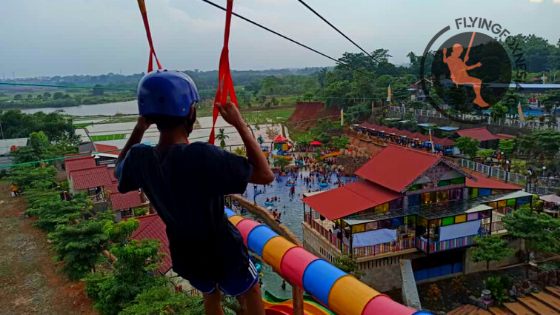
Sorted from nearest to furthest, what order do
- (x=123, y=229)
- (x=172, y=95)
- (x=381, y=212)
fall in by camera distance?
(x=172, y=95)
(x=123, y=229)
(x=381, y=212)

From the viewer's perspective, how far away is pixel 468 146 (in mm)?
22734

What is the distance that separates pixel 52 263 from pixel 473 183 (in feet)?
40.2

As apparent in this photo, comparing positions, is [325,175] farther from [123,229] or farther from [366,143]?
[123,229]

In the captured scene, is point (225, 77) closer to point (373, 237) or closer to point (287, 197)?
point (373, 237)

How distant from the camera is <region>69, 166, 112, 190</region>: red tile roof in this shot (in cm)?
1734

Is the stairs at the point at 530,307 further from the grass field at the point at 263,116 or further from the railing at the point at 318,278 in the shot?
the grass field at the point at 263,116

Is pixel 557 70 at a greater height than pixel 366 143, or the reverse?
pixel 557 70

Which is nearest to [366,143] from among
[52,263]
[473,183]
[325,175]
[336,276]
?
[325,175]

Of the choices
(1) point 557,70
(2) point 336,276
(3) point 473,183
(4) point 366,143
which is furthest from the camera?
(1) point 557,70

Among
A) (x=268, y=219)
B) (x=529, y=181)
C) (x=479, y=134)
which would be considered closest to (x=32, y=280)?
(x=268, y=219)

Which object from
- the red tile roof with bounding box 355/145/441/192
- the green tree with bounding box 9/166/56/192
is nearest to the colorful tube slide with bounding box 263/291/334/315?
the red tile roof with bounding box 355/145/441/192

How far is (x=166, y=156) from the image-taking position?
149 cm

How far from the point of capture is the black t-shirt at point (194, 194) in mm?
1417

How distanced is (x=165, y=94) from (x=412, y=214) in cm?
1212
